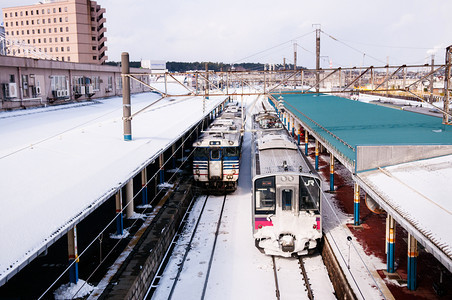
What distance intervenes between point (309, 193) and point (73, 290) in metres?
6.05

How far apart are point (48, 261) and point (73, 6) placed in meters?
43.8

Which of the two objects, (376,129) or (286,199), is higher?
(376,129)

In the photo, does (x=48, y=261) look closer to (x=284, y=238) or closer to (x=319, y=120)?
(x=284, y=238)

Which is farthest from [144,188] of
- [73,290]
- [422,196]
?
[422,196]

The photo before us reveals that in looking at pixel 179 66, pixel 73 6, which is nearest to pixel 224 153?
pixel 73 6

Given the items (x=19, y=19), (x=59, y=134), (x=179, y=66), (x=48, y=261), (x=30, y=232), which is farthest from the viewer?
(x=179, y=66)

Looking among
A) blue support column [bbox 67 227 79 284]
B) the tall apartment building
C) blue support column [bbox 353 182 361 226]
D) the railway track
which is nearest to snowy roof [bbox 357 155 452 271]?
blue support column [bbox 353 182 361 226]

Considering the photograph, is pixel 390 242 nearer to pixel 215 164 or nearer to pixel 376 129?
pixel 376 129

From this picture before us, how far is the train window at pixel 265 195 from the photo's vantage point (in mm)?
10664

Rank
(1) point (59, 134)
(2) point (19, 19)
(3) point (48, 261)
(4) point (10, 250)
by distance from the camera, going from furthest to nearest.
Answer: (2) point (19, 19) → (1) point (59, 134) → (3) point (48, 261) → (4) point (10, 250)

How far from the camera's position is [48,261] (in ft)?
31.0

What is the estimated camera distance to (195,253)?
11508 millimetres

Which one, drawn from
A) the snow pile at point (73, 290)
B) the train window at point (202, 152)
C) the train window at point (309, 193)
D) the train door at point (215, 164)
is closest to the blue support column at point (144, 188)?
the train window at point (202, 152)

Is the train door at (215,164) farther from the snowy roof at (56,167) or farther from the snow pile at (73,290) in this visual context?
the snow pile at (73,290)
